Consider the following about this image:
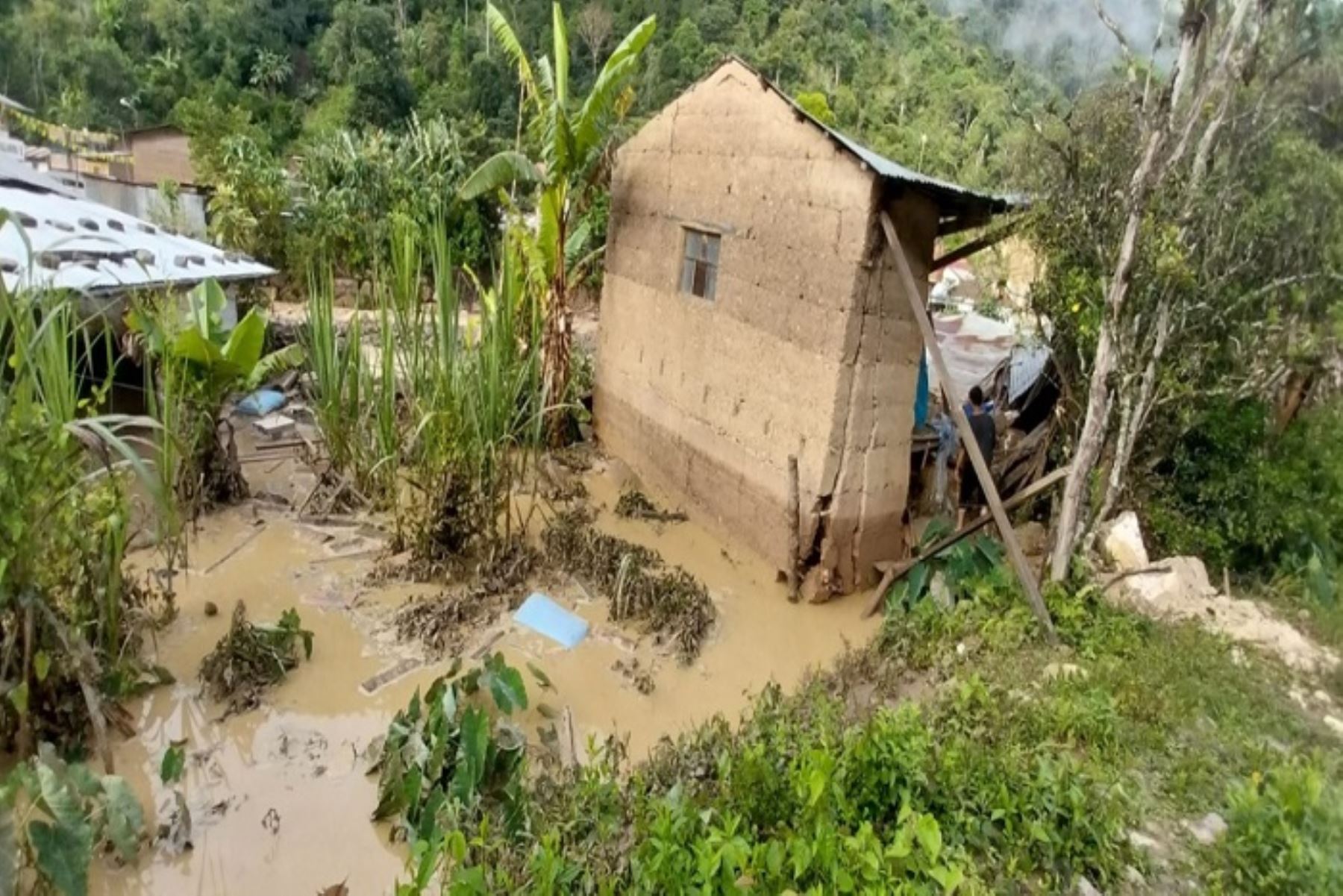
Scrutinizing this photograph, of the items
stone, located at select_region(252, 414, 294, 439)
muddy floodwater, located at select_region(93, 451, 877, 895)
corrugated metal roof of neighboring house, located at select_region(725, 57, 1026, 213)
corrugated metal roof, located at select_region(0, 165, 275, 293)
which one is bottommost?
stone, located at select_region(252, 414, 294, 439)

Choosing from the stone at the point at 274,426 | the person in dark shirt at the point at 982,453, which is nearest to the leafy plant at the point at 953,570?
the person in dark shirt at the point at 982,453

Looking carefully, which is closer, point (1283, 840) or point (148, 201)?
point (1283, 840)

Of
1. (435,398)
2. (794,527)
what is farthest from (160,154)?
(794,527)

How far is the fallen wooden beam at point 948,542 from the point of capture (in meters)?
5.09

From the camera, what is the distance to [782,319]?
19.2 ft

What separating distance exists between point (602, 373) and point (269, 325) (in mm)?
4918

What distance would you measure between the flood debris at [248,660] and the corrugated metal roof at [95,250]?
268 centimetres

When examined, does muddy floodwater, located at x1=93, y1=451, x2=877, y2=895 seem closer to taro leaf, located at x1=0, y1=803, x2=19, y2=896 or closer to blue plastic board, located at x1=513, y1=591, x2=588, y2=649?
blue plastic board, located at x1=513, y1=591, x2=588, y2=649

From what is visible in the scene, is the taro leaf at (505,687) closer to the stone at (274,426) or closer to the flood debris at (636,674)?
the flood debris at (636,674)

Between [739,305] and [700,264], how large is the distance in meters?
0.71

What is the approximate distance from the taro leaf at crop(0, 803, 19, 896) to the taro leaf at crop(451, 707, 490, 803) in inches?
55.9

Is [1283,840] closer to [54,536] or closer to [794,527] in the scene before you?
[794,527]

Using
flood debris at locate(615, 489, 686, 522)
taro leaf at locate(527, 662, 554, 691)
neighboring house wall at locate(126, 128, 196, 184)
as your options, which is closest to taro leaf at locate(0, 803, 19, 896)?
taro leaf at locate(527, 662, 554, 691)

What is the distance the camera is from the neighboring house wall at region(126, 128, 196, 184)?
1922 cm
